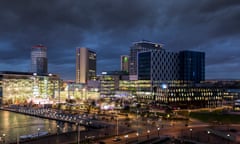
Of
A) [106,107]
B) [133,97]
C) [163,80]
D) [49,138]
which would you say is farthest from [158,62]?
[49,138]

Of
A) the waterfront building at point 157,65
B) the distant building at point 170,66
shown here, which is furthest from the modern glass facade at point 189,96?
the distant building at point 170,66

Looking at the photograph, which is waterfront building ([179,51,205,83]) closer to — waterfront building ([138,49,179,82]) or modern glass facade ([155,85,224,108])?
waterfront building ([138,49,179,82])

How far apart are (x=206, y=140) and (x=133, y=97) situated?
369 feet

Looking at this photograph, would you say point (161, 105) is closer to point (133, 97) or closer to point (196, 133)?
point (133, 97)

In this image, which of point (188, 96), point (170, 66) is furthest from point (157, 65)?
point (188, 96)

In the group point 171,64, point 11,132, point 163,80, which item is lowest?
point 11,132

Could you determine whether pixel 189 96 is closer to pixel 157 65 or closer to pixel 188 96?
pixel 188 96

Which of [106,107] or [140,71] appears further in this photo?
[140,71]

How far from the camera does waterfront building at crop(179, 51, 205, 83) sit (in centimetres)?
18312

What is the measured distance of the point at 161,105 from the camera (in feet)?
457

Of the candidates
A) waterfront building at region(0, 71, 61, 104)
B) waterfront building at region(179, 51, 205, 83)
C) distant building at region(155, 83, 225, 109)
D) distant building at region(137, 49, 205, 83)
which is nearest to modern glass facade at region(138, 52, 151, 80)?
distant building at region(137, 49, 205, 83)

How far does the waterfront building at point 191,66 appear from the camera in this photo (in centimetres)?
18312

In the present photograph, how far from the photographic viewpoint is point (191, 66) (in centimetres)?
18712

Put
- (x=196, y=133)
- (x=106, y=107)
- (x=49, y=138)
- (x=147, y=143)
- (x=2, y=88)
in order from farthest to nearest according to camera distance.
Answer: (x=2, y=88)
(x=106, y=107)
(x=196, y=133)
(x=49, y=138)
(x=147, y=143)
